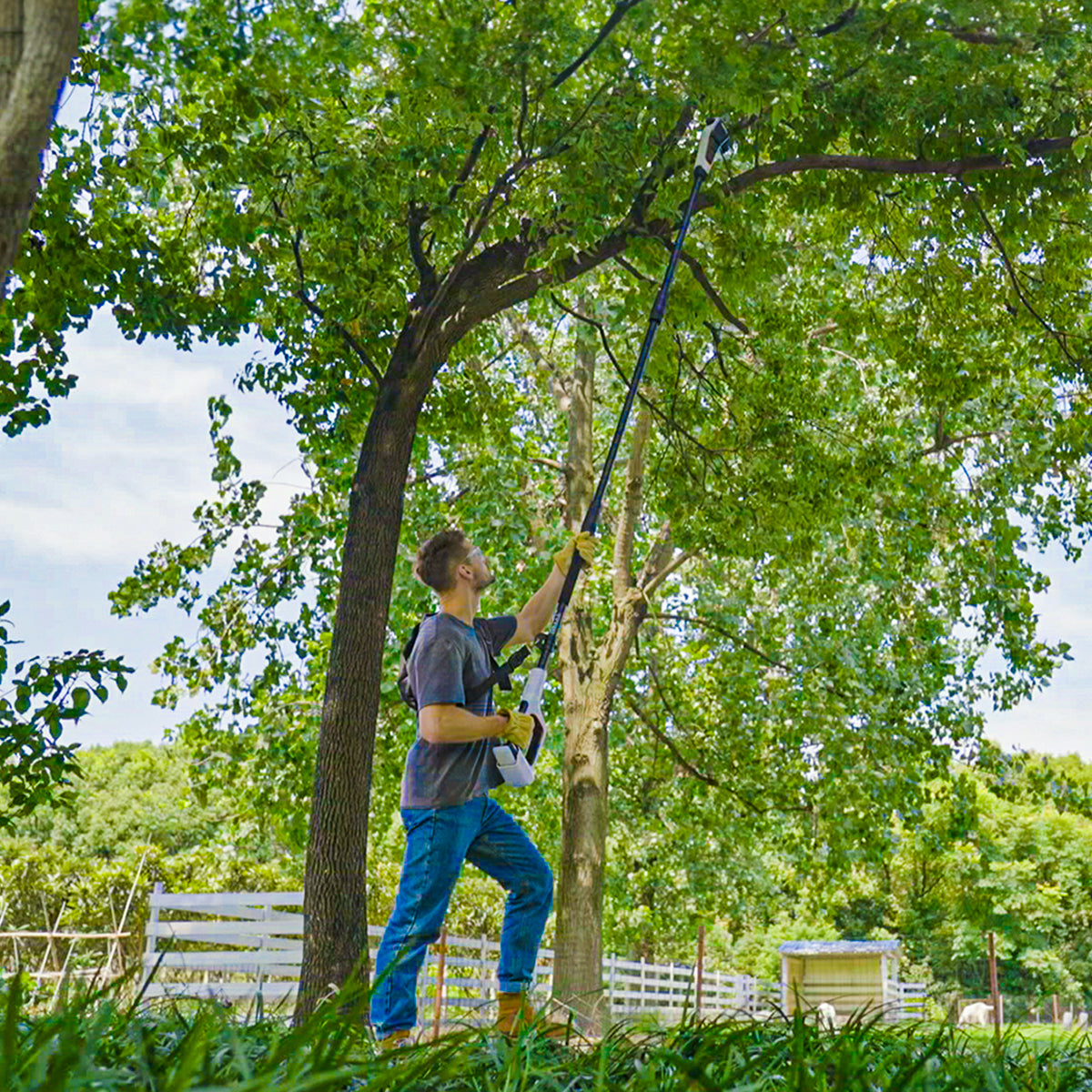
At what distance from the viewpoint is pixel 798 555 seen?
990 centimetres

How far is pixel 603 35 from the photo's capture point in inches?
238

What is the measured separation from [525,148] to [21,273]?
106 inches

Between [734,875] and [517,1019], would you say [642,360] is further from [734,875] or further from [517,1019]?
[734,875]

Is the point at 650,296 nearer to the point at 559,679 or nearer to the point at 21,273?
the point at 21,273

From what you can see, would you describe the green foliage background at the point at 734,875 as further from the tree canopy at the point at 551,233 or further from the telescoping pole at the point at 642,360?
the telescoping pole at the point at 642,360

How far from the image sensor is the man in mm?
4574

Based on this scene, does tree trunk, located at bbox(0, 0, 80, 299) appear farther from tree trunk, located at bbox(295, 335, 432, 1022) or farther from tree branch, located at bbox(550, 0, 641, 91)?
tree trunk, located at bbox(295, 335, 432, 1022)

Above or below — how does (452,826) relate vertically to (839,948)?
below

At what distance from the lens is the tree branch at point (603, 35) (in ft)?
19.5

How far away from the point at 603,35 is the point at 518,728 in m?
3.25

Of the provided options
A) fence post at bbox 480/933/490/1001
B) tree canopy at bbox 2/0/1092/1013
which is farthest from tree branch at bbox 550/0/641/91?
fence post at bbox 480/933/490/1001

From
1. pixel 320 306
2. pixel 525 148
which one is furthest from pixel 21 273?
pixel 525 148

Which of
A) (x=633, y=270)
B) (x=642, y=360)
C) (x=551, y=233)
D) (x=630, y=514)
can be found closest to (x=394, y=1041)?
(x=642, y=360)

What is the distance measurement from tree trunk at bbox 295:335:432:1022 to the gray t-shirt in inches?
52.4
